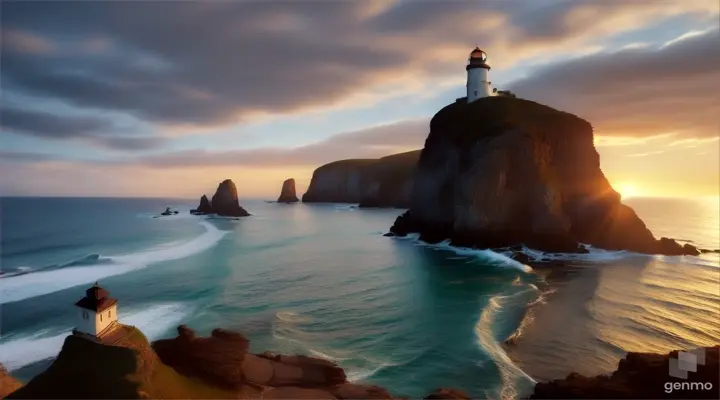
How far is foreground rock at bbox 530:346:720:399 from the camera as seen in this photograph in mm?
15898

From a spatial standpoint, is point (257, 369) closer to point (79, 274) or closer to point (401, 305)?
point (401, 305)

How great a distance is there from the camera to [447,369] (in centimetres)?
2145

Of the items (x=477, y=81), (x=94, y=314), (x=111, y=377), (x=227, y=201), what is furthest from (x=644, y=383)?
(x=227, y=201)

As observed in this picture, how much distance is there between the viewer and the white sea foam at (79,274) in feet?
131

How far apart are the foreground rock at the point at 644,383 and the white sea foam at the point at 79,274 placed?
155ft

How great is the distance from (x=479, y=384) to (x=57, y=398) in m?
18.9

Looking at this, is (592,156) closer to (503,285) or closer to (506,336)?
(503,285)

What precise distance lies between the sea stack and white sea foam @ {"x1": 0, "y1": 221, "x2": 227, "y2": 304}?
73029mm

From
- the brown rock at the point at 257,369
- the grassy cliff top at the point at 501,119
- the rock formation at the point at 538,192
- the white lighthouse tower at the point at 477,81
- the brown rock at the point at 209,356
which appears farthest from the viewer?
the white lighthouse tower at the point at 477,81

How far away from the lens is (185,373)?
1873 cm

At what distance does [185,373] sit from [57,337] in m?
16.4
